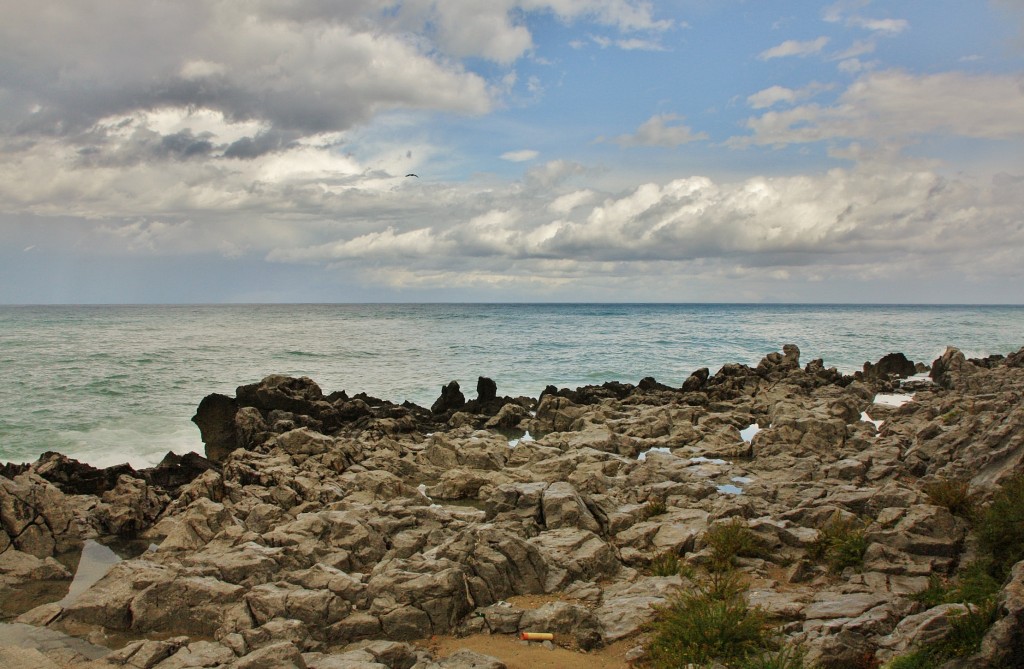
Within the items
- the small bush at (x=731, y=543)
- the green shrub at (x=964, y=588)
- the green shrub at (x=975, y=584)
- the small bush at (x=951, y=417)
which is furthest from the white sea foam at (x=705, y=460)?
the green shrub at (x=975, y=584)

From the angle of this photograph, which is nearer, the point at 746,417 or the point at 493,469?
the point at 493,469

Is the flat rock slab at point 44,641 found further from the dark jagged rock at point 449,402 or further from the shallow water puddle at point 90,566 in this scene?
the dark jagged rock at point 449,402

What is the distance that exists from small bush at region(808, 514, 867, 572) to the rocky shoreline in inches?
4.9

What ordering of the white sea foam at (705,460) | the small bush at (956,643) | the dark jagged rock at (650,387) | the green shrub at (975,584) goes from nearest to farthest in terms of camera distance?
the small bush at (956,643), the green shrub at (975,584), the white sea foam at (705,460), the dark jagged rock at (650,387)

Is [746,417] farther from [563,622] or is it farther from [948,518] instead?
[563,622]

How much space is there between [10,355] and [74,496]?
192 ft

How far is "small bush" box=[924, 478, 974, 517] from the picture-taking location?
13.6 m

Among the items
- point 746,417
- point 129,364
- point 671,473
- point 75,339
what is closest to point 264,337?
point 75,339

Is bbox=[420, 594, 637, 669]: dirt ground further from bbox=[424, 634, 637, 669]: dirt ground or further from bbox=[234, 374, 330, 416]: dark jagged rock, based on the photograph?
bbox=[234, 374, 330, 416]: dark jagged rock

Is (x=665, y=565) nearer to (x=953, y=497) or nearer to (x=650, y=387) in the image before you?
(x=953, y=497)

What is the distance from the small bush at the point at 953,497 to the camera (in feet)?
44.5

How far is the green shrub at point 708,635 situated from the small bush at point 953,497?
18.8ft

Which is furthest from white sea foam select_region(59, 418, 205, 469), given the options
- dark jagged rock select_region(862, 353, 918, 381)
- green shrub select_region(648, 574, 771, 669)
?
dark jagged rock select_region(862, 353, 918, 381)

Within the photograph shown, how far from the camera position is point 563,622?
1139 cm
